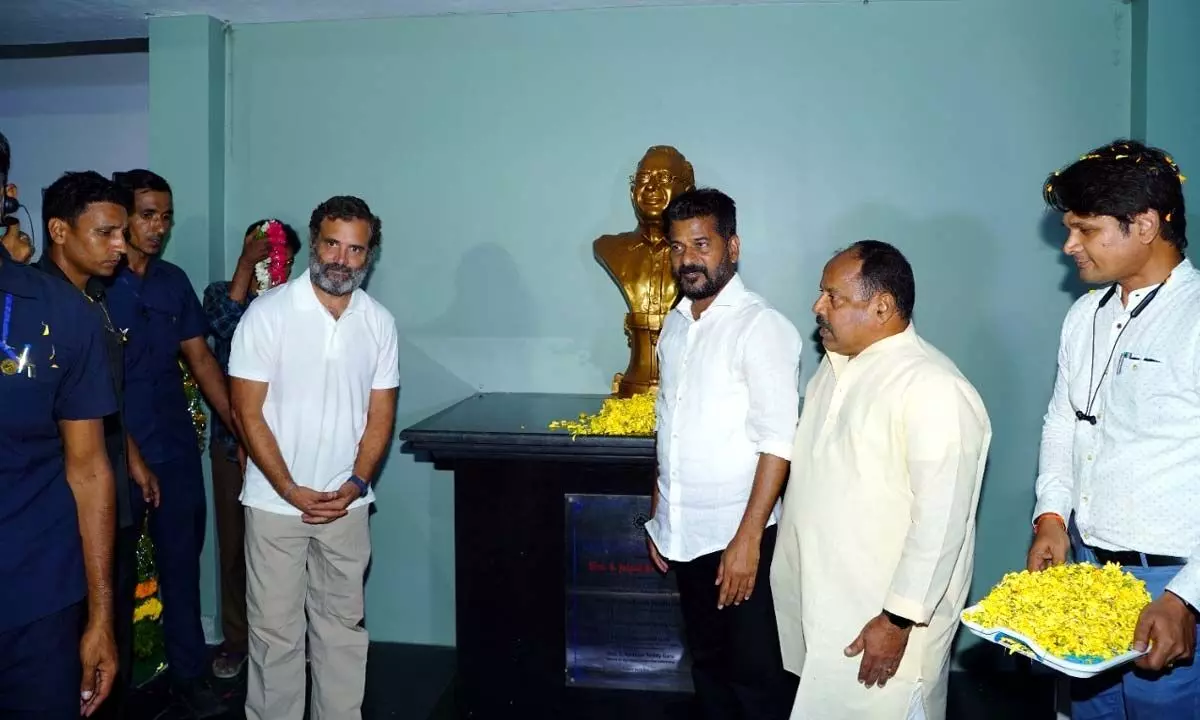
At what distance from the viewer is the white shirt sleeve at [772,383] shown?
241 centimetres

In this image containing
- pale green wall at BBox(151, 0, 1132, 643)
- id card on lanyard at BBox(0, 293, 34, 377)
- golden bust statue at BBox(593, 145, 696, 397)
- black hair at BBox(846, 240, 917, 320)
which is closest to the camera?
id card on lanyard at BBox(0, 293, 34, 377)

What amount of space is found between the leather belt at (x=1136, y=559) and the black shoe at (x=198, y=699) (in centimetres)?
298

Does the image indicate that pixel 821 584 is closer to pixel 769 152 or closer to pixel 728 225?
pixel 728 225

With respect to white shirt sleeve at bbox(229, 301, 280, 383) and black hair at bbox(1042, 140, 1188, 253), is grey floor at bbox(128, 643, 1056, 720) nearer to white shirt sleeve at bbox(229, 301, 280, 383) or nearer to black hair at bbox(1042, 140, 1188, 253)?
white shirt sleeve at bbox(229, 301, 280, 383)

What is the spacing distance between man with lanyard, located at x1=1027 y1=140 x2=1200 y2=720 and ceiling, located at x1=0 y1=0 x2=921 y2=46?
6.65ft

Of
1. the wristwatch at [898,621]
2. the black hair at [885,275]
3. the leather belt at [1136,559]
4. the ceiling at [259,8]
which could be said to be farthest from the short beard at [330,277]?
the leather belt at [1136,559]

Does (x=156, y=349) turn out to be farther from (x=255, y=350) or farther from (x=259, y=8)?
(x=259, y=8)

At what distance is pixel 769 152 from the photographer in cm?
379

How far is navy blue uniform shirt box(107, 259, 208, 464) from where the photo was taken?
328 centimetres

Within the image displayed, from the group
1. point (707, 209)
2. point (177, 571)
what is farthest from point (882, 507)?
point (177, 571)

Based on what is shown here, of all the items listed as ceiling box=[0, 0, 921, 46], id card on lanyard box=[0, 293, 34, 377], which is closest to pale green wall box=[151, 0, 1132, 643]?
ceiling box=[0, 0, 921, 46]

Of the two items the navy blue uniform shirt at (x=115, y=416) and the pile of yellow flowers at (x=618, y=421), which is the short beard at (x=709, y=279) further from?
the navy blue uniform shirt at (x=115, y=416)

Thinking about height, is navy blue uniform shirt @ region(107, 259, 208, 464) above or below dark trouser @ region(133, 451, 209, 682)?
above

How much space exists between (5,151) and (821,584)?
197 cm
